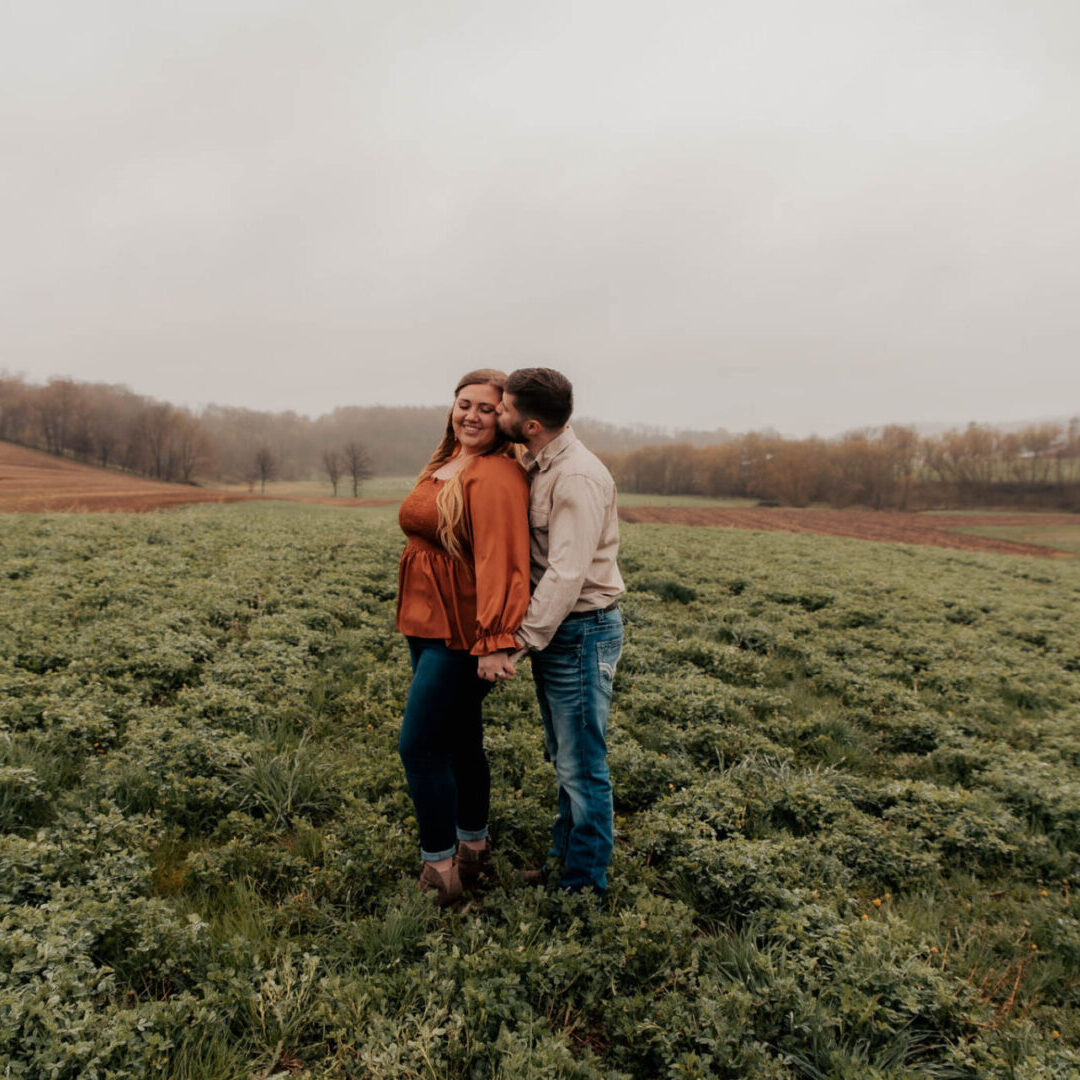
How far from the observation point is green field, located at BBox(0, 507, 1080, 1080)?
2385 mm

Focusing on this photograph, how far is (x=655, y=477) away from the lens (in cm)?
9325

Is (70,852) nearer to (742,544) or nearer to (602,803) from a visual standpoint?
(602,803)

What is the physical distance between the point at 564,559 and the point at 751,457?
90.1 metres

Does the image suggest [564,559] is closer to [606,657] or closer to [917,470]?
[606,657]

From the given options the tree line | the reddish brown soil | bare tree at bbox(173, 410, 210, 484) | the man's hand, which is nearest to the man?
the man's hand

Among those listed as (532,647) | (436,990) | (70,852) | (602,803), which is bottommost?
(436,990)

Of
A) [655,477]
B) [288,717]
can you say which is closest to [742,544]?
[288,717]

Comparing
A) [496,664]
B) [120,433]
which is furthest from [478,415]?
[120,433]

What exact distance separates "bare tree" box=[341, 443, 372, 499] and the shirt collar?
8090cm

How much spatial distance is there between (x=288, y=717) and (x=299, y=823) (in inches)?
60.0

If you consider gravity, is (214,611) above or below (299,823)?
above

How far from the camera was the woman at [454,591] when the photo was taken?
8.83 feet

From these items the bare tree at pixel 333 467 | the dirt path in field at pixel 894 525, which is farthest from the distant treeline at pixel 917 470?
the bare tree at pixel 333 467

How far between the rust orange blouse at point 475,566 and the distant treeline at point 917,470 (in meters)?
79.9
